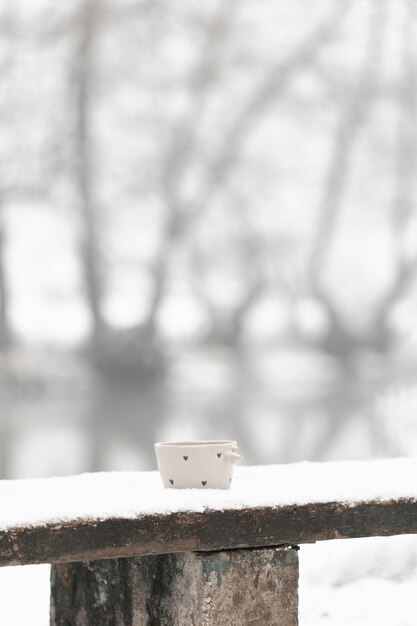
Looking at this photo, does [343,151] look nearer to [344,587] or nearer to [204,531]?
[344,587]

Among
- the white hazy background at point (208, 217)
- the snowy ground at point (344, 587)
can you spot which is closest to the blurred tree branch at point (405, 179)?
the white hazy background at point (208, 217)

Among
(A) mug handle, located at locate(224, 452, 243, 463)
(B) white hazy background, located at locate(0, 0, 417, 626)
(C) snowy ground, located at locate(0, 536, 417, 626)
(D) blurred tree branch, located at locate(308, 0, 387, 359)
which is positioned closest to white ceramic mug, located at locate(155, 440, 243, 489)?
(A) mug handle, located at locate(224, 452, 243, 463)

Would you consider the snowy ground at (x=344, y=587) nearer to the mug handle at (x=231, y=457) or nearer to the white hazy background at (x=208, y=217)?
the mug handle at (x=231, y=457)

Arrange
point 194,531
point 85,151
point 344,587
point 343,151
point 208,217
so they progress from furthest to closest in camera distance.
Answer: point 343,151, point 208,217, point 85,151, point 344,587, point 194,531

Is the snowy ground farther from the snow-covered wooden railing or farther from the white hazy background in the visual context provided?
the white hazy background

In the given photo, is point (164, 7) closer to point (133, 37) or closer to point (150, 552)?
point (133, 37)

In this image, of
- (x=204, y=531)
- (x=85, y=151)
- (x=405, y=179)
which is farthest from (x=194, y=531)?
(x=405, y=179)
